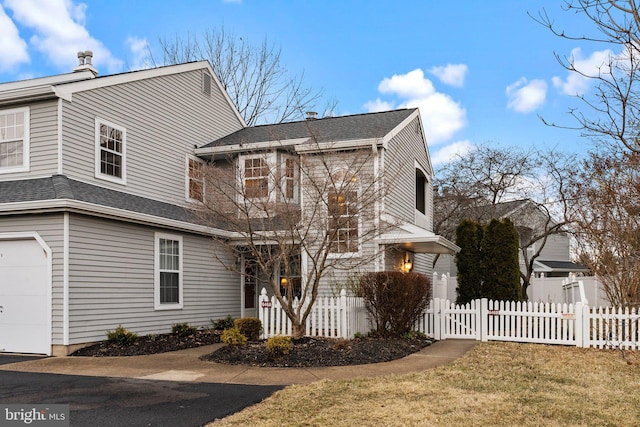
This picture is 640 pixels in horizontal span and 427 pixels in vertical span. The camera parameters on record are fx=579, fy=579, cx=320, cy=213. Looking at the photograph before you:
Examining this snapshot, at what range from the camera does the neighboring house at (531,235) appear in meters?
29.1

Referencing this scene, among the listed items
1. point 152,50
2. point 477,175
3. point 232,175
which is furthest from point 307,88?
point 232,175

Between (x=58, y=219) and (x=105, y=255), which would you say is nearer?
(x=58, y=219)

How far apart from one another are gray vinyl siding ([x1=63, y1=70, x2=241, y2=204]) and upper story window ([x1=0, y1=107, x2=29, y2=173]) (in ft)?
3.05

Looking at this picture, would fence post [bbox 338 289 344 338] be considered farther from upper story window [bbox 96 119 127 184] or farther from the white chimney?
the white chimney

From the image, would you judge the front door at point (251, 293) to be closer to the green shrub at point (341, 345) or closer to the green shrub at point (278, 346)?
the green shrub at point (341, 345)

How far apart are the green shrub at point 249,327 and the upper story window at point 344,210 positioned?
8.10 ft

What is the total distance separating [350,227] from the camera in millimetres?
12438

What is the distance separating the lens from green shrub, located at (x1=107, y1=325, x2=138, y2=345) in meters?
12.1

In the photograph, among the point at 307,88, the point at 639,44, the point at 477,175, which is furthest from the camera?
the point at 307,88

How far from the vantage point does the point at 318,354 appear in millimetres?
10406

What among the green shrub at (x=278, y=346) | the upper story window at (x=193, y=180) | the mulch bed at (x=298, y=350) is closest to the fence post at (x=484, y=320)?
the mulch bed at (x=298, y=350)

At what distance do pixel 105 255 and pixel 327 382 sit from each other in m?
6.52

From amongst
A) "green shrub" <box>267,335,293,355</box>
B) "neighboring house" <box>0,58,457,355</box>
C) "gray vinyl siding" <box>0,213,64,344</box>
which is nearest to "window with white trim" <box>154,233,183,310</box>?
"neighboring house" <box>0,58,457,355</box>

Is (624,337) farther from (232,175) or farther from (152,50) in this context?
(152,50)
